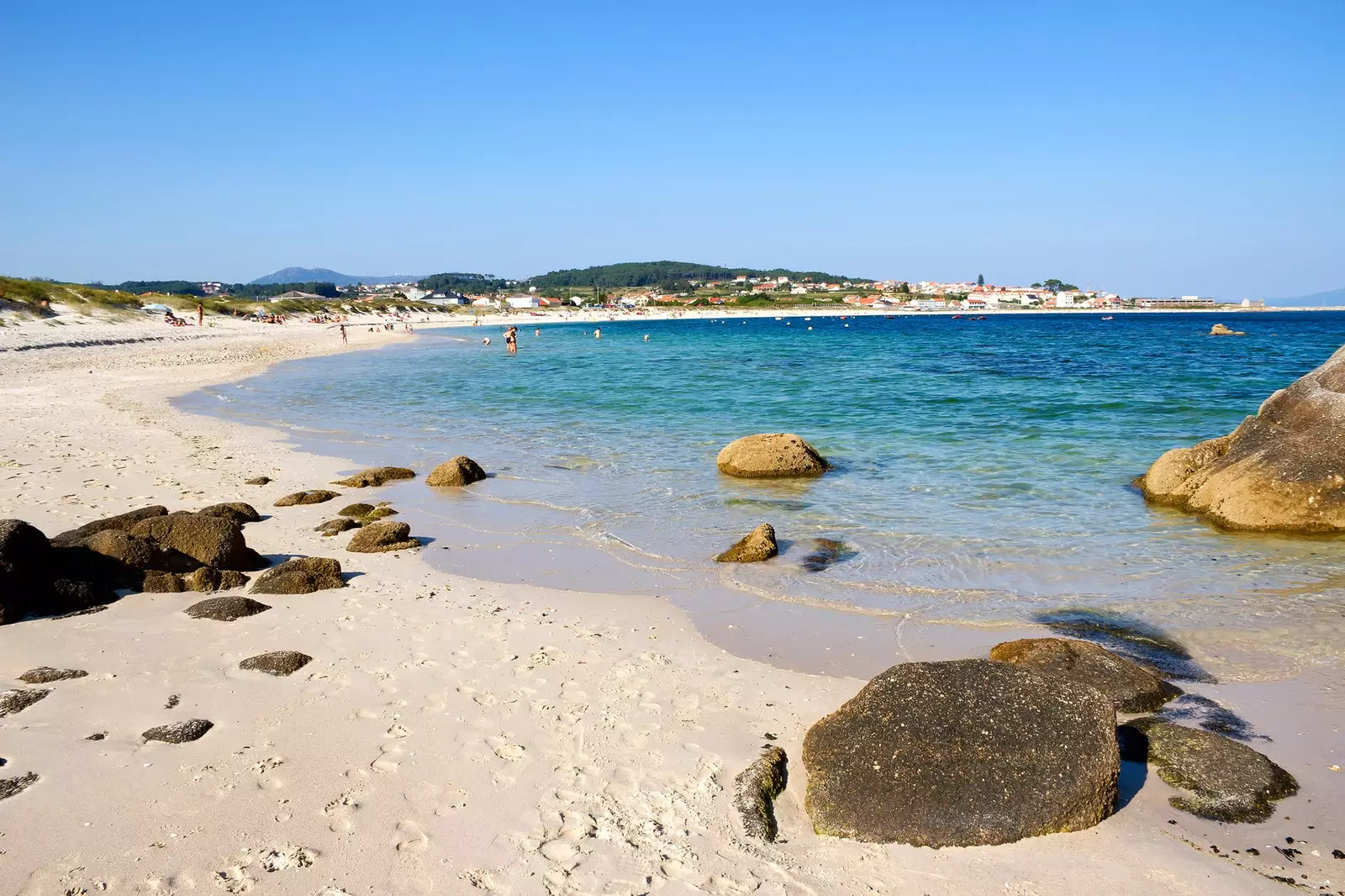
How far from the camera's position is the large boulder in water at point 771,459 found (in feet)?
45.1

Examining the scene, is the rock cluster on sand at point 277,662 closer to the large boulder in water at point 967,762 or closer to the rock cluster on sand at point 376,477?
the large boulder in water at point 967,762

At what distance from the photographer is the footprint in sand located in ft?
13.5

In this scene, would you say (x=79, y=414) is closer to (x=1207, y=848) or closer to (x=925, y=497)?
(x=925, y=497)

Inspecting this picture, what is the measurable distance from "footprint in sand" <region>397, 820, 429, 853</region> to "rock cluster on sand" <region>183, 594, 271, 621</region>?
367 centimetres

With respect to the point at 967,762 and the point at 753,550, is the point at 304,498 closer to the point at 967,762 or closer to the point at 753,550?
the point at 753,550

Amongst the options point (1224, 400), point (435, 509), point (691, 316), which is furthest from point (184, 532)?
point (691, 316)

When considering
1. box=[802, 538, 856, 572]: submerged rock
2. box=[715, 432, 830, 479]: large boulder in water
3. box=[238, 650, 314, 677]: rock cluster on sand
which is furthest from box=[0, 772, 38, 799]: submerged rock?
box=[715, 432, 830, 479]: large boulder in water

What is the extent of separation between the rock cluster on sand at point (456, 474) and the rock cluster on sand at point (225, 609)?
599 cm

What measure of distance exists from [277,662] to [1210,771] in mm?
6210

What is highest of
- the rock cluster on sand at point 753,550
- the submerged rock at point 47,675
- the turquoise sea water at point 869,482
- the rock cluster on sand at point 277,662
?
the submerged rock at point 47,675

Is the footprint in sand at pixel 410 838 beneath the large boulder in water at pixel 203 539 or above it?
beneath

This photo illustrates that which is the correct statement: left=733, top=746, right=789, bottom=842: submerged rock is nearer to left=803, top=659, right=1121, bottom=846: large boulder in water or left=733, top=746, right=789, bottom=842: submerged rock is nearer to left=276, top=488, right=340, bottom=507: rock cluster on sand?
left=803, top=659, right=1121, bottom=846: large boulder in water

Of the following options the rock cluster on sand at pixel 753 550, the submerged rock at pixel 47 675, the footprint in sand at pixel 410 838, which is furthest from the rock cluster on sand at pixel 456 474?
the footprint in sand at pixel 410 838

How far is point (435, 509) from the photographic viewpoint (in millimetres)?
11727
